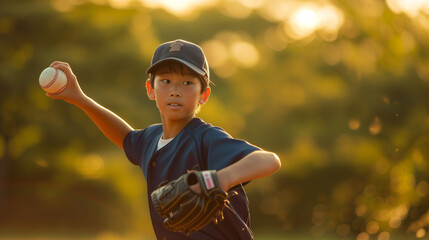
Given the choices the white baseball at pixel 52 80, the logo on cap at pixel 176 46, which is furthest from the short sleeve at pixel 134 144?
the logo on cap at pixel 176 46

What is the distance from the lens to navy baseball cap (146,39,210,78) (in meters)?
3.54

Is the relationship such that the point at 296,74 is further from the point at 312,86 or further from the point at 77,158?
the point at 77,158

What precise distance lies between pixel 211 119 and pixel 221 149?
1815cm

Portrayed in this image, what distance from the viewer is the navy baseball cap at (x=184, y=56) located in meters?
3.54

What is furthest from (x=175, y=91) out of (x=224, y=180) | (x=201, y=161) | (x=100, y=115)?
(x=100, y=115)

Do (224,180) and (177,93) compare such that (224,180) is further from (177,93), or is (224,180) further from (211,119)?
(211,119)

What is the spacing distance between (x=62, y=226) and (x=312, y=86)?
10869 mm

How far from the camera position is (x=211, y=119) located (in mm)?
21375

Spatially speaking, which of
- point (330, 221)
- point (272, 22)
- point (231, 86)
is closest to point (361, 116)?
point (330, 221)

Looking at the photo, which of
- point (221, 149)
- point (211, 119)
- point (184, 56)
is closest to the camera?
point (221, 149)

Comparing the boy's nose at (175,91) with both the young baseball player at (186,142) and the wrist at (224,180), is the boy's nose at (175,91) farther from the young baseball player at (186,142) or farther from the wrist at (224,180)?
the wrist at (224,180)

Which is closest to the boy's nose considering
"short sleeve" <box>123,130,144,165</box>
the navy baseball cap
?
the navy baseball cap

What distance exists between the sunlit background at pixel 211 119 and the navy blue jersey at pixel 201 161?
32.7ft

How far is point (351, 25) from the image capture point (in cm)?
2050
